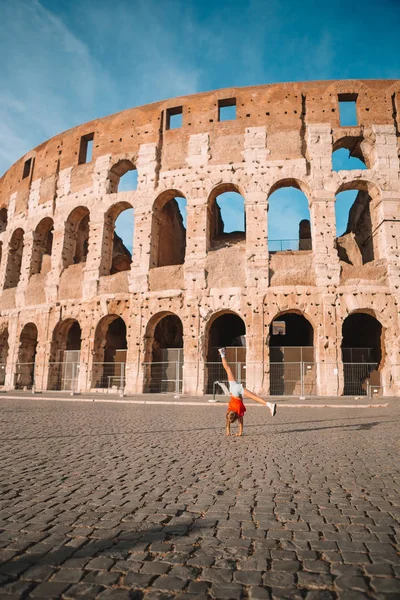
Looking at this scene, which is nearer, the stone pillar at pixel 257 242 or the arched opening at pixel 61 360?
the stone pillar at pixel 257 242

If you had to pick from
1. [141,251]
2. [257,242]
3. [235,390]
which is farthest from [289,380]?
[235,390]

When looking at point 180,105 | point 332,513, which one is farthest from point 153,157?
point 332,513

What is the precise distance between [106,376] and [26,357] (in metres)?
5.74

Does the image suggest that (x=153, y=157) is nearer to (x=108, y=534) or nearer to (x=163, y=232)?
(x=163, y=232)

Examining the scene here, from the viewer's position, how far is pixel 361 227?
18953 millimetres

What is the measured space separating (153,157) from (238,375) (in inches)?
424

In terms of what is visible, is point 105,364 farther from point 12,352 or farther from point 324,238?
point 324,238

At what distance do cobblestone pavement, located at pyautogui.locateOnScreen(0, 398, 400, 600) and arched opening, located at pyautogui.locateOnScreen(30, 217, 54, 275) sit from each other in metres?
17.6

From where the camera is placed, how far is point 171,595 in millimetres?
1541

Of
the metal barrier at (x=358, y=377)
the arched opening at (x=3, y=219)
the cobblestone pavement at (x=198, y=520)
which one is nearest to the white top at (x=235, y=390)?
the cobblestone pavement at (x=198, y=520)

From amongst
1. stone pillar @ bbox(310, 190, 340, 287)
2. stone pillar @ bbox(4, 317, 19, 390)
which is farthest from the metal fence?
stone pillar @ bbox(4, 317, 19, 390)

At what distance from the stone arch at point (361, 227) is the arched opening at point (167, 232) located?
7.85 metres

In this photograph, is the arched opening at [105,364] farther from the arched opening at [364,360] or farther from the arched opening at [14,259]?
the arched opening at [364,360]

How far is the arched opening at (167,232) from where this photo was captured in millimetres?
17531
